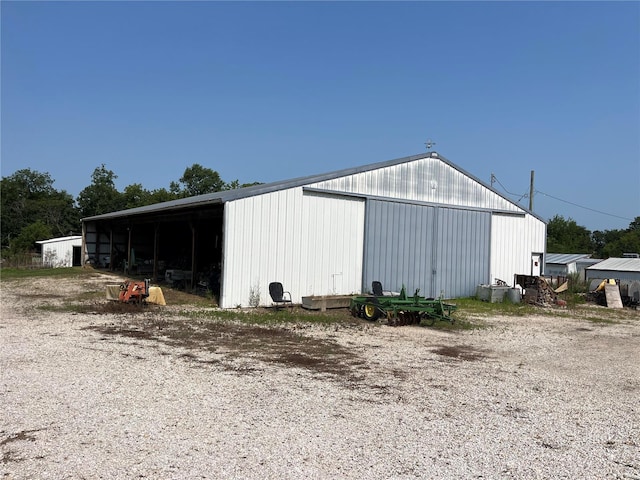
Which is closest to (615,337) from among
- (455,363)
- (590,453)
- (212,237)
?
(455,363)

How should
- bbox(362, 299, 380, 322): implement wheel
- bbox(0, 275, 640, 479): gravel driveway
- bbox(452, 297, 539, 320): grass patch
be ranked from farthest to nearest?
bbox(452, 297, 539, 320): grass patch < bbox(362, 299, 380, 322): implement wheel < bbox(0, 275, 640, 479): gravel driveway

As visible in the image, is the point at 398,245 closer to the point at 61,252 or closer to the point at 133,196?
the point at 61,252

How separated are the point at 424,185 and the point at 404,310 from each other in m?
7.23

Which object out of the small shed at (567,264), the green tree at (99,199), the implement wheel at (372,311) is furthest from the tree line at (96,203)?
the implement wheel at (372,311)

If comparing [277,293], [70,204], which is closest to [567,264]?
[277,293]

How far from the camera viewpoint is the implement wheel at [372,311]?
12.3 m

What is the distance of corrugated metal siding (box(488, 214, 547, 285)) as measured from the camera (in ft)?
65.4

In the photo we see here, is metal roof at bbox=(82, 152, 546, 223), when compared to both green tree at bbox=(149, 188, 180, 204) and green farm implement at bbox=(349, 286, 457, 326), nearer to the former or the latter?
green farm implement at bbox=(349, 286, 457, 326)

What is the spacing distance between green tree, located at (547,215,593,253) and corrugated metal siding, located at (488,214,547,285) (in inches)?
1828

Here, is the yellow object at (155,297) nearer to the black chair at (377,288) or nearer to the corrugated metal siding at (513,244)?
the black chair at (377,288)

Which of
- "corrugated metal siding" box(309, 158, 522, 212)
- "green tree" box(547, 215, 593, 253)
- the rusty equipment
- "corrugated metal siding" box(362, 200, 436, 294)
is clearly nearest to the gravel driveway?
the rusty equipment

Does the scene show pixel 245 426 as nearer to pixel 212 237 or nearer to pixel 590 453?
pixel 590 453

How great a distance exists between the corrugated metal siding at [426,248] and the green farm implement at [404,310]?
12.6 ft

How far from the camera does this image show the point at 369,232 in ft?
53.8
